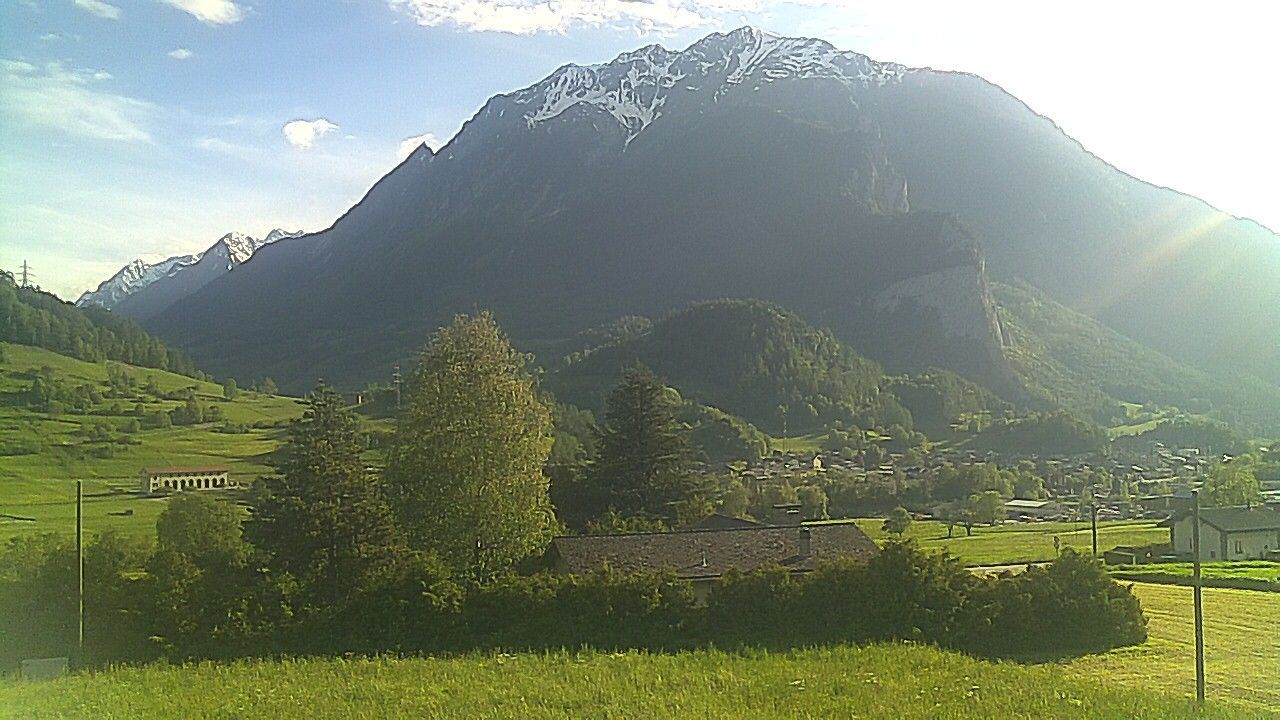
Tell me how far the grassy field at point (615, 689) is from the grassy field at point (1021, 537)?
22.9 meters

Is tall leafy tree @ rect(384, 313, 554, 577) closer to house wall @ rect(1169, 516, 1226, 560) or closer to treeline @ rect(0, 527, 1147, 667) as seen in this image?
treeline @ rect(0, 527, 1147, 667)

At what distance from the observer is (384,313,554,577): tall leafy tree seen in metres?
28.2

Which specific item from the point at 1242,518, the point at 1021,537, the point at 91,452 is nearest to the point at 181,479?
the point at 91,452

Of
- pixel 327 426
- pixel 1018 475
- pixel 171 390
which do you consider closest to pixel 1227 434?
pixel 1018 475

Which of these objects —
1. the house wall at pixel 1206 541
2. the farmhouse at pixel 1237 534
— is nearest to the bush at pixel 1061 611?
the house wall at pixel 1206 541

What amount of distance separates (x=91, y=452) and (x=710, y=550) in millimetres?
47667

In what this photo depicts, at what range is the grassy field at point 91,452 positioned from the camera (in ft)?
148

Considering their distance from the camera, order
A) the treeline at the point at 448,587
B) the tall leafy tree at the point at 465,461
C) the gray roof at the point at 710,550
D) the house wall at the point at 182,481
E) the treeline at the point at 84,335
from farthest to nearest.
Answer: the treeline at the point at 84,335 → the house wall at the point at 182,481 → the gray roof at the point at 710,550 → the tall leafy tree at the point at 465,461 → the treeline at the point at 448,587

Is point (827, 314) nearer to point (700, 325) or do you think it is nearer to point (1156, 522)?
point (700, 325)

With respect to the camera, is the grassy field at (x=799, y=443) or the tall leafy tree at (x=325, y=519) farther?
the grassy field at (x=799, y=443)

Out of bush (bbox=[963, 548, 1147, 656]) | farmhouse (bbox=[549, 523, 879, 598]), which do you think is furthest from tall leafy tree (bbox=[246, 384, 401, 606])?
bush (bbox=[963, 548, 1147, 656])

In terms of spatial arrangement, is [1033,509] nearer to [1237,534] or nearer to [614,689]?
[1237,534]

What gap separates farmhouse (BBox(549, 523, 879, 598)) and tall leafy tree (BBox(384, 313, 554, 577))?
2009 millimetres

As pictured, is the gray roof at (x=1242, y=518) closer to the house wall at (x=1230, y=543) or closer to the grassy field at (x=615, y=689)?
the house wall at (x=1230, y=543)
